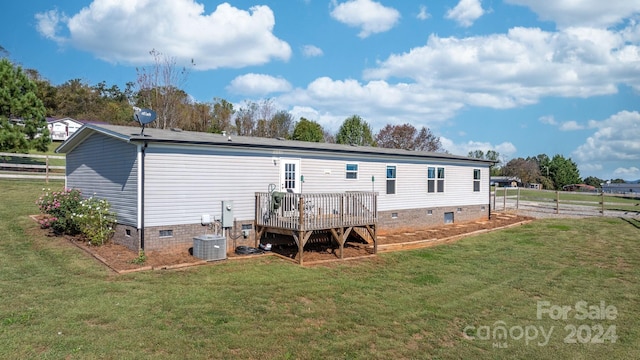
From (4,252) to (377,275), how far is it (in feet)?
31.0

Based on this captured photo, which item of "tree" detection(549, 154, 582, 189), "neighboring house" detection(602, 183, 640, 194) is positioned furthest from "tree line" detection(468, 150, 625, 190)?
"neighboring house" detection(602, 183, 640, 194)

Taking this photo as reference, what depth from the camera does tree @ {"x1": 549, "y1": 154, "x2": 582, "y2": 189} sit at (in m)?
89.1

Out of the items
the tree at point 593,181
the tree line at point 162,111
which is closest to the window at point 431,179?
the tree line at point 162,111

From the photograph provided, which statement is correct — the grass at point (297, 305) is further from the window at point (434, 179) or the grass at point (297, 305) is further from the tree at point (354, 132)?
the tree at point (354, 132)

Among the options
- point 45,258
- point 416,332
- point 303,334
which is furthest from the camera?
point 45,258

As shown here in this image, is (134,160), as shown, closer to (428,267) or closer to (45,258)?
(45,258)

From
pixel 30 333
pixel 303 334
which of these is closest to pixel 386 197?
pixel 303 334

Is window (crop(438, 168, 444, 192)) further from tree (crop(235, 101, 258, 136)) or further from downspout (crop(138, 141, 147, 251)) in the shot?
tree (crop(235, 101, 258, 136))

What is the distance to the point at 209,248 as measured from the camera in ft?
33.9

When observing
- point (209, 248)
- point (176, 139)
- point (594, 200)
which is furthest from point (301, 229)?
point (594, 200)

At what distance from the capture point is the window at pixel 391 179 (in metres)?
16.5

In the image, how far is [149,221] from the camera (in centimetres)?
1039

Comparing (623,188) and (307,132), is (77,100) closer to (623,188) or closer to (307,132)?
(307,132)

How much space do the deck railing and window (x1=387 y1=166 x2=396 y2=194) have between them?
3631mm
